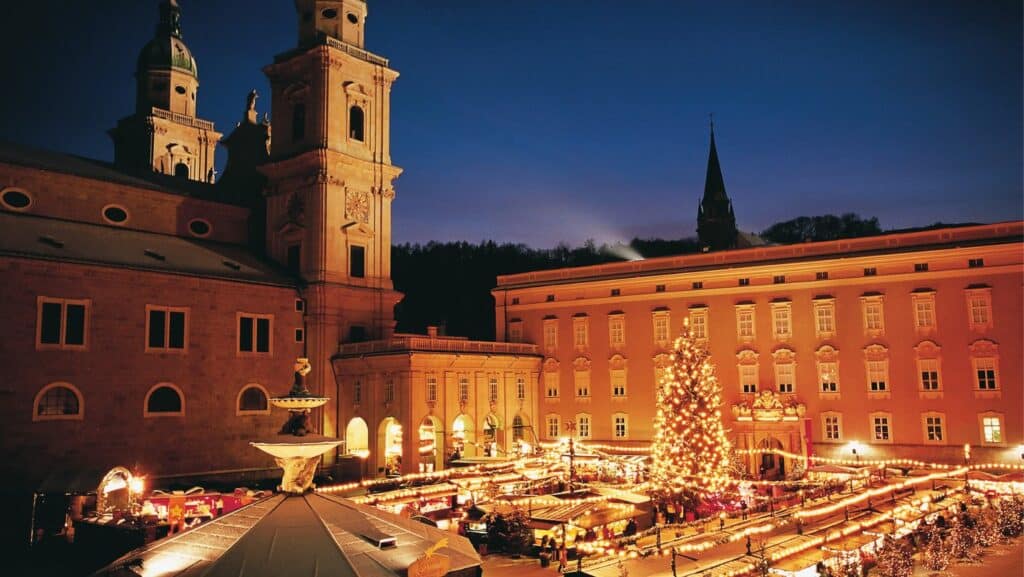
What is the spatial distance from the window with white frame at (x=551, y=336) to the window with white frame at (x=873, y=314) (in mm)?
17225

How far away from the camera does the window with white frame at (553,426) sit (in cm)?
4475

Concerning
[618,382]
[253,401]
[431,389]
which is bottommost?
[253,401]

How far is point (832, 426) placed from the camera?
37312 mm

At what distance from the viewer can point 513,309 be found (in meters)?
47.8

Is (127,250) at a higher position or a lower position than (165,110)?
lower

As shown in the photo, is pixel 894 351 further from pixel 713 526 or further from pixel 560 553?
pixel 560 553

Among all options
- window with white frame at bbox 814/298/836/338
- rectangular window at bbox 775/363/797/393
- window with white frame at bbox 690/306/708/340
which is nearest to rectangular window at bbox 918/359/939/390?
window with white frame at bbox 814/298/836/338

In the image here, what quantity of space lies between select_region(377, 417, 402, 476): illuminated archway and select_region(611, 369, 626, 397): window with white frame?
1245 centimetres

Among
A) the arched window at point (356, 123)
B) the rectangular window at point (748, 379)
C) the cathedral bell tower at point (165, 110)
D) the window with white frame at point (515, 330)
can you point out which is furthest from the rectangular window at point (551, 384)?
the cathedral bell tower at point (165, 110)

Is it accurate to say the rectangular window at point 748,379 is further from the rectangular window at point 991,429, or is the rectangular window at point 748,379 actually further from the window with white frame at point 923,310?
the rectangular window at point 991,429

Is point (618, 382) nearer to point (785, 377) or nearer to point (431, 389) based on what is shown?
point (785, 377)

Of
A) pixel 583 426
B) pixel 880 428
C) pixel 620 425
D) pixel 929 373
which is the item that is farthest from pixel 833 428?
pixel 583 426

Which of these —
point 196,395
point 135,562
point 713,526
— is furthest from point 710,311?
point 135,562

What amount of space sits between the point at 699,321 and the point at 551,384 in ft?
32.5
